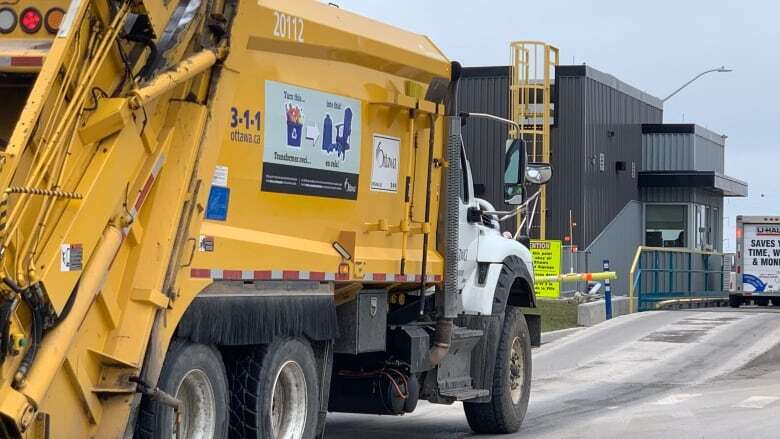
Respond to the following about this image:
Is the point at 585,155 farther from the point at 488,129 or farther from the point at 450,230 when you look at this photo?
the point at 450,230

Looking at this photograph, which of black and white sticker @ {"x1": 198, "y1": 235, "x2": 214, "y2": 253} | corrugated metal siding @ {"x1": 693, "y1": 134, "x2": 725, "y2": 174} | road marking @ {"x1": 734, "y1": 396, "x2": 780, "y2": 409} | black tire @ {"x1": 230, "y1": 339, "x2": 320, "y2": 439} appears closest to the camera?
black and white sticker @ {"x1": 198, "y1": 235, "x2": 214, "y2": 253}

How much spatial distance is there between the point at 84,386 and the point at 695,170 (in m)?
42.4

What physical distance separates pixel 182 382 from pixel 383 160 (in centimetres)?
299

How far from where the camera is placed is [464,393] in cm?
1178

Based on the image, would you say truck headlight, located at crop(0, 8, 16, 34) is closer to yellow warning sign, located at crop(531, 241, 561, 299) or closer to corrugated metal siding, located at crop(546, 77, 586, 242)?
yellow warning sign, located at crop(531, 241, 561, 299)

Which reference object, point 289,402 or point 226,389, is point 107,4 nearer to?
point 226,389

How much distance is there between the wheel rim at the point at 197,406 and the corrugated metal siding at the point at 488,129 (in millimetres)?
31310

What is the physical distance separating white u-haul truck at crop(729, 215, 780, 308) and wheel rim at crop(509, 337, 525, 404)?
26.8 metres

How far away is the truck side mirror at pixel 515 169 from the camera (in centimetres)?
1288

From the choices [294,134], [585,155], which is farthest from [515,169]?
[585,155]

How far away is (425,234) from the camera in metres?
11.1

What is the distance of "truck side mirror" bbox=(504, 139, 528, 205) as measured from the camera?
12883mm

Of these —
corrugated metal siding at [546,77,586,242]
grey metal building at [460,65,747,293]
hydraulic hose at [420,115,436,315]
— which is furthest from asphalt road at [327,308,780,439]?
corrugated metal siding at [546,77,586,242]

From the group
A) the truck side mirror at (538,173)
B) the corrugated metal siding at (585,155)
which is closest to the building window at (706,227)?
the corrugated metal siding at (585,155)
